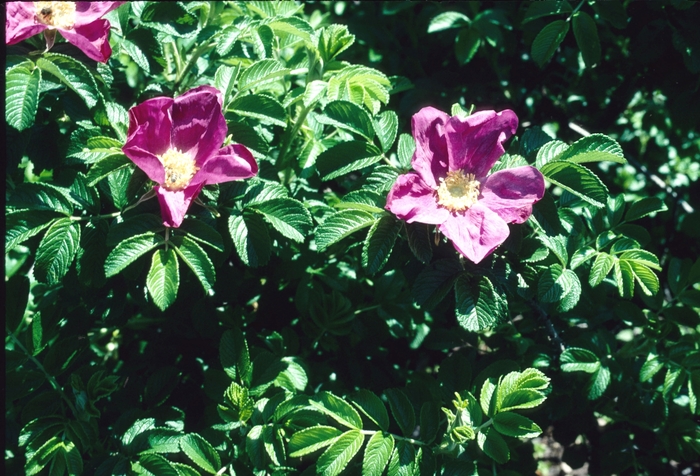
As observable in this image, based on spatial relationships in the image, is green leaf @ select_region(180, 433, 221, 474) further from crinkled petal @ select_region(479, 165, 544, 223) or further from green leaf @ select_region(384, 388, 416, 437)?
crinkled petal @ select_region(479, 165, 544, 223)

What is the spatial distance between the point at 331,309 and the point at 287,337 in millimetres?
138

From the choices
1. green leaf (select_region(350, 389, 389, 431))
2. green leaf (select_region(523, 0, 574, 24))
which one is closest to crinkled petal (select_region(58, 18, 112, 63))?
green leaf (select_region(350, 389, 389, 431))

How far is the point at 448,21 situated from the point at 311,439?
1.28 meters

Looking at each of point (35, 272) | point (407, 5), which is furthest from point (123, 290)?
point (407, 5)

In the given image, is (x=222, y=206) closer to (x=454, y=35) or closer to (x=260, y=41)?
(x=260, y=41)

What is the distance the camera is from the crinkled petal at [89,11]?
1.33 metres

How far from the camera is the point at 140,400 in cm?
175

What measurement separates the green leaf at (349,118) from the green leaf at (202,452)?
0.72 meters

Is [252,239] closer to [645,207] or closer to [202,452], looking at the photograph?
[202,452]

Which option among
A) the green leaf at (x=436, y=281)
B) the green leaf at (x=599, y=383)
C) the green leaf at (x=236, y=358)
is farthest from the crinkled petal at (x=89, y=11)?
the green leaf at (x=599, y=383)

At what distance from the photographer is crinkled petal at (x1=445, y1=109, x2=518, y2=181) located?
52.5 inches

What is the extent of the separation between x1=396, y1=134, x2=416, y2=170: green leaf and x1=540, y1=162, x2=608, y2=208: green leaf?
294 mm

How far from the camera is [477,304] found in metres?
1.31

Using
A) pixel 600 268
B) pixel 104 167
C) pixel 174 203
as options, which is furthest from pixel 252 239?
pixel 600 268
